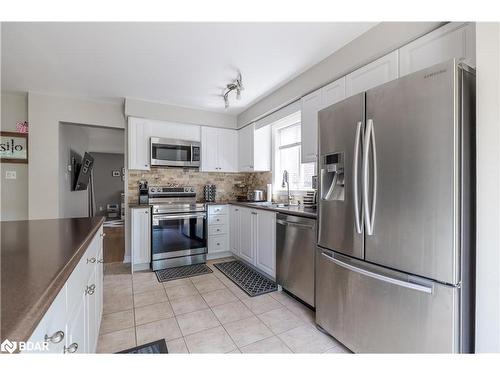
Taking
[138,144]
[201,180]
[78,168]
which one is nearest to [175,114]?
[138,144]

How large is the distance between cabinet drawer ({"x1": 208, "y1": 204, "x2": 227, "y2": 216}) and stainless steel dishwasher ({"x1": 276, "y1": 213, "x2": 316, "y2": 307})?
1.34 meters

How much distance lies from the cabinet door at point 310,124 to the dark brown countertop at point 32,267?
208cm

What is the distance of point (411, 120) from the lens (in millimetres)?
1243

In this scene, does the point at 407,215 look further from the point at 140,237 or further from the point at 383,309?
the point at 140,237

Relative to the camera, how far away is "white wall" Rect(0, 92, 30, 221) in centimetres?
315

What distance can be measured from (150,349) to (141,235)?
5.93ft

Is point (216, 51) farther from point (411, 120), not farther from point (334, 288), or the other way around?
point (334, 288)

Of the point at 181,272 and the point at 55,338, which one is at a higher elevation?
the point at 55,338

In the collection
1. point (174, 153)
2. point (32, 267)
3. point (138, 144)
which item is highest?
point (138, 144)

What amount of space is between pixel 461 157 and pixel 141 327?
246 cm

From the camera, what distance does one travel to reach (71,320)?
0.94 metres

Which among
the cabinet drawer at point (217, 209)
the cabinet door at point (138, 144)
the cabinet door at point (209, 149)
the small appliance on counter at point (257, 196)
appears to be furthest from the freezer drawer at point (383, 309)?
the cabinet door at point (138, 144)

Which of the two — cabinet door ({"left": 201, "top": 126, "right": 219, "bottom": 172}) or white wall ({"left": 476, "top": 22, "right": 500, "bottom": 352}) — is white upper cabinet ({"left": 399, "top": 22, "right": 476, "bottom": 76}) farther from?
cabinet door ({"left": 201, "top": 126, "right": 219, "bottom": 172})

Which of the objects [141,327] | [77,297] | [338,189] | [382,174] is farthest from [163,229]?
[382,174]
